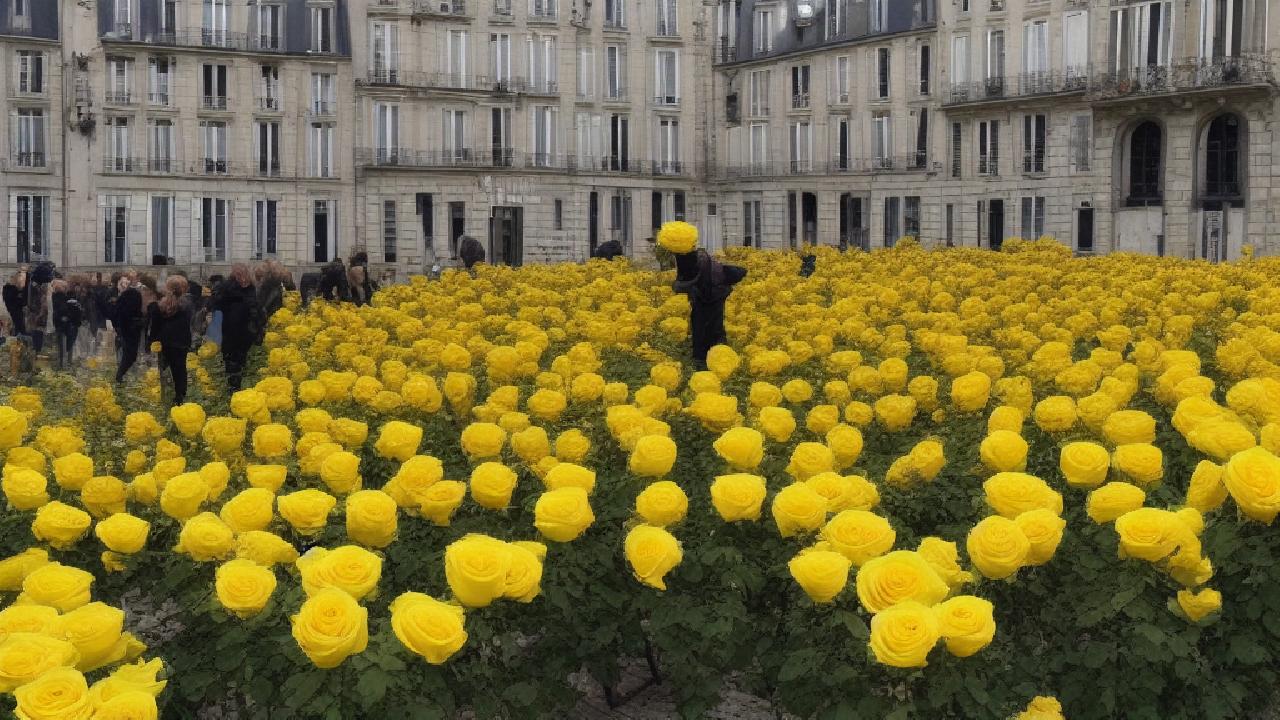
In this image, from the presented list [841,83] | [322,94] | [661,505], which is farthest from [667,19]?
[661,505]

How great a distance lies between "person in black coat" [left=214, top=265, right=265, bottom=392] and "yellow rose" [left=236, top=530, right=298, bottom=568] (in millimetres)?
9749

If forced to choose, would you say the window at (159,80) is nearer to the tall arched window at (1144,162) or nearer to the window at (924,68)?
the window at (924,68)

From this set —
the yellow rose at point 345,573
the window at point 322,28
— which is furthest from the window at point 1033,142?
the yellow rose at point 345,573

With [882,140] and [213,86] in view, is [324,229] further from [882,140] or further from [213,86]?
[882,140]

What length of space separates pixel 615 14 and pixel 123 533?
4863 centimetres

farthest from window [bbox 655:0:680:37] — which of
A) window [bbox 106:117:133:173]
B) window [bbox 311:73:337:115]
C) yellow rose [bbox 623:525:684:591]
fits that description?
yellow rose [bbox 623:525:684:591]

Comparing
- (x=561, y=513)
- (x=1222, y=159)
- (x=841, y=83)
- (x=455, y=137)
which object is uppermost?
(x=841, y=83)

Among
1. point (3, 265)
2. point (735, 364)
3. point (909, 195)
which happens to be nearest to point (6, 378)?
point (735, 364)

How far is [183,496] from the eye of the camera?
587 cm

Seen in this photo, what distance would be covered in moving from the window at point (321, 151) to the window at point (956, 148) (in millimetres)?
21932

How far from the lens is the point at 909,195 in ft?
155

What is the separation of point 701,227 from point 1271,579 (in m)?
49.5

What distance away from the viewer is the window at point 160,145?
149ft

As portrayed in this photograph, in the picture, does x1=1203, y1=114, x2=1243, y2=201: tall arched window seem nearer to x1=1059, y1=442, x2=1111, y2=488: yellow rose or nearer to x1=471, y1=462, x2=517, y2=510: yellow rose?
x1=1059, y1=442, x2=1111, y2=488: yellow rose
